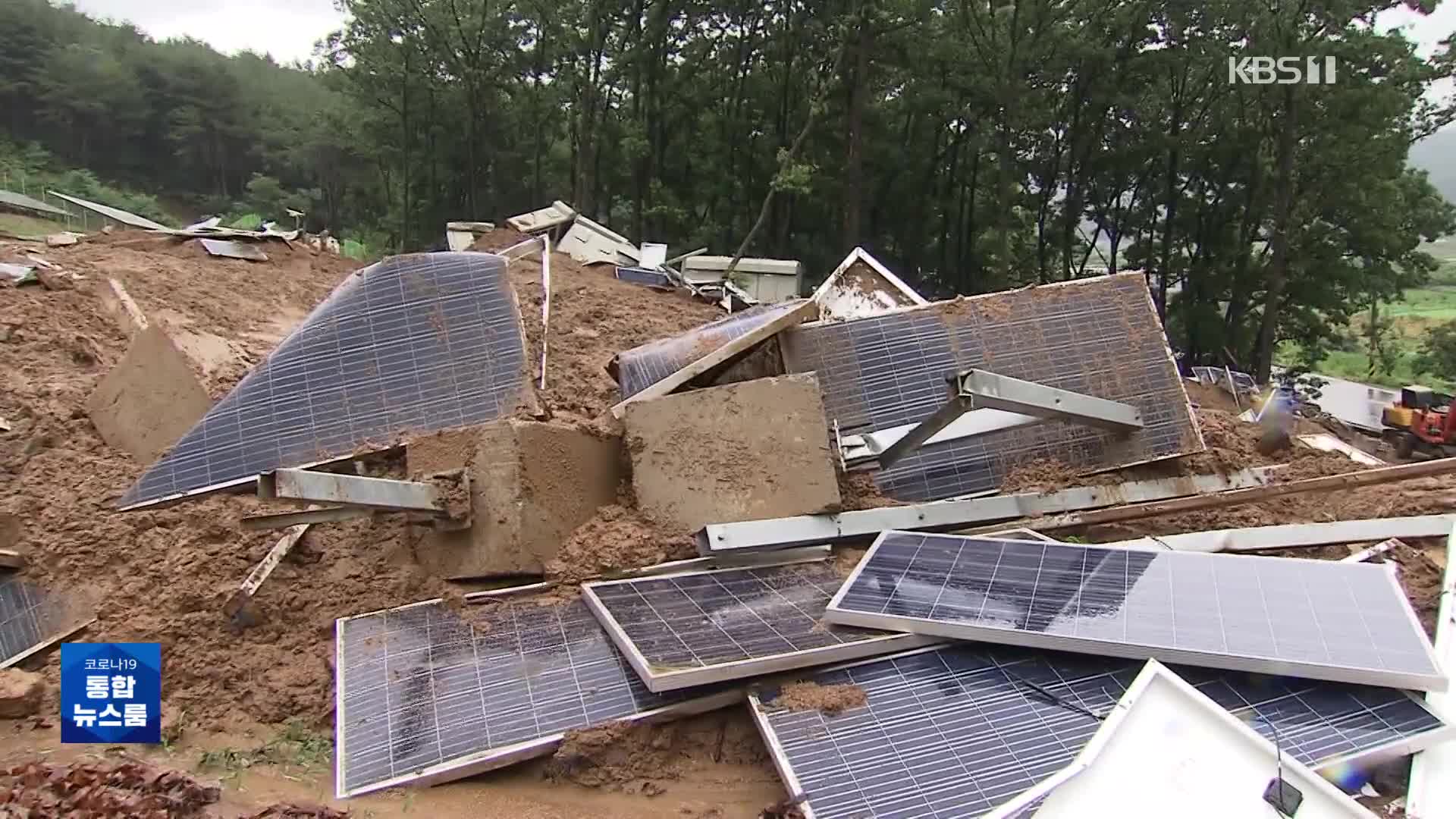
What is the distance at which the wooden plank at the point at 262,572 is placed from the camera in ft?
19.6

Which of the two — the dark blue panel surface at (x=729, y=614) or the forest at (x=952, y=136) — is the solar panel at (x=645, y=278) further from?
the dark blue panel surface at (x=729, y=614)

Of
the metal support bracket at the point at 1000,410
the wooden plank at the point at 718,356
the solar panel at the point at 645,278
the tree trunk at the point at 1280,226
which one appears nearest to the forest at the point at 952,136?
the tree trunk at the point at 1280,226

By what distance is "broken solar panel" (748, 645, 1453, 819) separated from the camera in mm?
4074

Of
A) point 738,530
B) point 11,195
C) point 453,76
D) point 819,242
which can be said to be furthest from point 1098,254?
point 11,195

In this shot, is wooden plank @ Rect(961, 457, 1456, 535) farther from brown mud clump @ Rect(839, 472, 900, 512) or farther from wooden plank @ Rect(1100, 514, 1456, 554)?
brown mud clump @ Rect(839, 472, 900, 512)

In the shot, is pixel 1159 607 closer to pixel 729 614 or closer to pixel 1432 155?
pixel 729 614

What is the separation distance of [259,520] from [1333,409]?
24.4 metres

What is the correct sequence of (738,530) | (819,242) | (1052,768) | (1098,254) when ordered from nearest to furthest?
(1052,768) < (738,530) < (819,242) < (1098,254)

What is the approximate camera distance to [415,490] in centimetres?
580

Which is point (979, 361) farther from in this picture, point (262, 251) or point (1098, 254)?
point (1098, 254)

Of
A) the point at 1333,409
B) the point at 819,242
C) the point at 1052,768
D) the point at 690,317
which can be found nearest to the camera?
the point at 1052,768

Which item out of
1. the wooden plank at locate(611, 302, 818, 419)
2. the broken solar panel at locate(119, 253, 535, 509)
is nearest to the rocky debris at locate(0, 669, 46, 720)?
the broken solar panel at locate(119, 253, 535, 509)

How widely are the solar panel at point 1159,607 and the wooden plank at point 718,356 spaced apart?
2054mm

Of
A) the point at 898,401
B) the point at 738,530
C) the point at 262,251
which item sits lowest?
the point at 738,530
